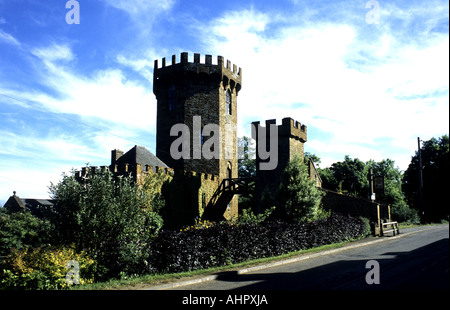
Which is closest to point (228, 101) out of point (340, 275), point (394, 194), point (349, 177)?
point (340, 275)

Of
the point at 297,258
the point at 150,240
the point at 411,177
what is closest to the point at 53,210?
the point at 150,240

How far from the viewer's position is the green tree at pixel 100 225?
40.5 ft

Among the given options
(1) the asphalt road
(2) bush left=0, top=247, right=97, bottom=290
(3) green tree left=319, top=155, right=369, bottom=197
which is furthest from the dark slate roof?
(3) green tree left=319, top=155, right=369, bottom=197

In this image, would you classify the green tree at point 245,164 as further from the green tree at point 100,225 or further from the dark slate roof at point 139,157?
the green tree at point 100,225

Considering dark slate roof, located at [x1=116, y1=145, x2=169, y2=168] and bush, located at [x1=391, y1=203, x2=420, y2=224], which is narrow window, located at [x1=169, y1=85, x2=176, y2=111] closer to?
dark slate roof, located at [x1=116, y1=145, x2=169, y2=168]

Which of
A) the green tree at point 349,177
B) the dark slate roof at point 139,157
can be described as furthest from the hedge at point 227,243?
the green tree at point 349,177

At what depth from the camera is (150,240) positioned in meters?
13.1

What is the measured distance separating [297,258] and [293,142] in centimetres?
1633

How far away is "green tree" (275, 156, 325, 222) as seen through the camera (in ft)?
67.1

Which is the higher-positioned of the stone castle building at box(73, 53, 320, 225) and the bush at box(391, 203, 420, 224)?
the stone castle building at box(73, 53, 320, 225)

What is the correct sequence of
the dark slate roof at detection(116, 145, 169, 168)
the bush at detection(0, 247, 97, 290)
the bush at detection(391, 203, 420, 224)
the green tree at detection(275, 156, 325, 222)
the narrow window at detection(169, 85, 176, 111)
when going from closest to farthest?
the bush at detection(0, 247, 97, 290) < the green tree at detection(275, 156, 325, 222) < the dark slate roof at detection(116, 145, 169, 168) < the narrow window at detection(169, 85, 176, 111) < the bush at detection(391, 203, 420, 224)

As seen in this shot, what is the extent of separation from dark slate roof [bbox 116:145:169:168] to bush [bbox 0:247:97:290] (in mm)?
13425

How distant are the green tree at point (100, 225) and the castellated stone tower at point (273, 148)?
18.1 m
